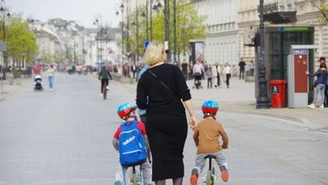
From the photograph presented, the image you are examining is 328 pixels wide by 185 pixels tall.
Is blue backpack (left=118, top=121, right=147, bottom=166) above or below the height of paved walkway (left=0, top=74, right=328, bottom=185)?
above

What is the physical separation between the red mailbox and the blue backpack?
20808 millimetres

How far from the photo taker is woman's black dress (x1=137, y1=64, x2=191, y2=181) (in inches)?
383

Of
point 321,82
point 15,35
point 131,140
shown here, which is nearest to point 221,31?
point 15,35

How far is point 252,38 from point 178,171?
23.6 meters

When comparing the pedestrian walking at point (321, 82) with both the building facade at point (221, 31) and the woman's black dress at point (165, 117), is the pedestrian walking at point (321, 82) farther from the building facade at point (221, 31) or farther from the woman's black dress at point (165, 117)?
the building facade at point (221, 31)

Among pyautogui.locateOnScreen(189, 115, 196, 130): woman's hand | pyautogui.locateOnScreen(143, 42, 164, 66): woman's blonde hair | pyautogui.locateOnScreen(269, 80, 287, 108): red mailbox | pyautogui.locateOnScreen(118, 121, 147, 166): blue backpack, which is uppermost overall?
pyautogui.locateOnScreen(143, 42, 164, 66): woman's blonde hair

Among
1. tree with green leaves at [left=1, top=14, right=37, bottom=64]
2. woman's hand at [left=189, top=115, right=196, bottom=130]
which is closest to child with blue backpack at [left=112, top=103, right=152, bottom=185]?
woman's hand at [left=189, top=115, right=196, bottom=130]

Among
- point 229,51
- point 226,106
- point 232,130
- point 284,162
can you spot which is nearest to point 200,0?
point 229,51

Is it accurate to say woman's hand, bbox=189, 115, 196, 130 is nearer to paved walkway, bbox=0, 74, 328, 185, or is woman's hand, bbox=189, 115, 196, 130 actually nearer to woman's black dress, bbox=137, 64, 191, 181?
woman's black dress, bbox=137, 64, 191, 181

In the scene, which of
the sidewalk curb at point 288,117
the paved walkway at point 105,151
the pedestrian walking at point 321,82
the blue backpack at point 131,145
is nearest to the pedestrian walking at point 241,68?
the pedestrian walking at point 321,82

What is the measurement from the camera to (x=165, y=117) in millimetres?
9703

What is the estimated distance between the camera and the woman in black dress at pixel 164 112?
9.74m

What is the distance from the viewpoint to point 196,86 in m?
54.9

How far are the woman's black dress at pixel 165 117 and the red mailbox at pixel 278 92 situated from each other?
69.2 feet
